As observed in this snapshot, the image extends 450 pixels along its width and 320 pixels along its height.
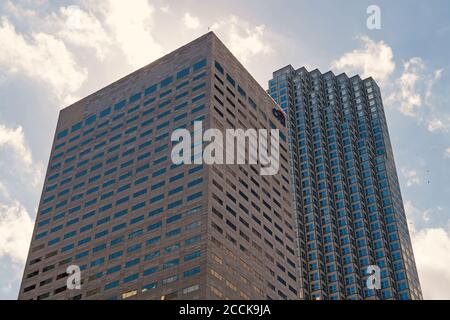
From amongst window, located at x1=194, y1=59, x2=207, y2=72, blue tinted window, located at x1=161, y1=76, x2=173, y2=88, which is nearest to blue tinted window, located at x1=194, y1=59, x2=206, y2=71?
window, located at x1=194, y1=59, x2=207, y2=72

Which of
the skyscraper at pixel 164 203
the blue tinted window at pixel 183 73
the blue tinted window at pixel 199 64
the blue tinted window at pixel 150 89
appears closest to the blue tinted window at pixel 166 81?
the skyscraper at pixel 164 203

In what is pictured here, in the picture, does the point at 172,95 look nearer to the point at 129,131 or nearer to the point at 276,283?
the point at 129,131

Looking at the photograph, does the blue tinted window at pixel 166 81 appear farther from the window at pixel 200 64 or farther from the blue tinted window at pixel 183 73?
the window at pixel 200 64

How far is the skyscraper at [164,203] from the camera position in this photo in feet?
470

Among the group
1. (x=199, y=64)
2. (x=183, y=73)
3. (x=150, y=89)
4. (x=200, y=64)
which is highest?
(x=199, y=64)

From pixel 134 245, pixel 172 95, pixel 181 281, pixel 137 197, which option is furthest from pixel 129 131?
pixel 181 281

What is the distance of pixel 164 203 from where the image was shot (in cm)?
15362

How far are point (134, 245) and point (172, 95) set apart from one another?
48.1 metres

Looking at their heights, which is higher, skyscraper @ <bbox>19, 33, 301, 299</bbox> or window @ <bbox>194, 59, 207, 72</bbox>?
window @ <bbox>194, 59, 207, 72</bbox>

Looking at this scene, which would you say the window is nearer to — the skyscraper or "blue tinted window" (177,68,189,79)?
the skyscraper

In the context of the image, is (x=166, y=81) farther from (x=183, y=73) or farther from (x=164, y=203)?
(x=164, y=203)

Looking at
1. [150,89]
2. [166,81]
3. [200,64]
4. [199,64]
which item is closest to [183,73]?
[199,64]

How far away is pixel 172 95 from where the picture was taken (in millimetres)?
179625

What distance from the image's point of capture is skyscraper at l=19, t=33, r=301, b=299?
143m
